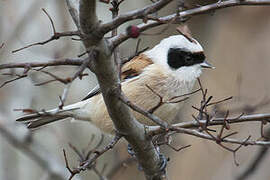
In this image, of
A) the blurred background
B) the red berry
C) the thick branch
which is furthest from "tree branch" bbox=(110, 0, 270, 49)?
the blurred background

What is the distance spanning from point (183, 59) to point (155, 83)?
1.38ft

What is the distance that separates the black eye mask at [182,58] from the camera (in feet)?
14.0

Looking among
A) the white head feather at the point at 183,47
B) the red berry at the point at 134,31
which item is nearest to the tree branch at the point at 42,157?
the white head feather at the point at 183,47

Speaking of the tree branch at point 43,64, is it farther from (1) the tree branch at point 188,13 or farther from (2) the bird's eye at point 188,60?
(2) the bird's eye at point 188,60

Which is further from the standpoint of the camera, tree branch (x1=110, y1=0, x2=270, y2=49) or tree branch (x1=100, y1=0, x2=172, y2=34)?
tree branch (x1=110, y1=0, x2=270, y2=49)

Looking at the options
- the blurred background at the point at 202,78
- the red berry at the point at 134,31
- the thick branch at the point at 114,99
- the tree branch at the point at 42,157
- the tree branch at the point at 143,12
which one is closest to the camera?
the tree branch at the point at 143,12

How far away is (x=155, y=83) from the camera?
4098mm

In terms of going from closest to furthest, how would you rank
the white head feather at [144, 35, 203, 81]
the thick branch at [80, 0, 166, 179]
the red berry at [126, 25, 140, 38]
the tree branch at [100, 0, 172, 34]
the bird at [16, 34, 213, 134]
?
the tree branch at [100, 0, 172, 34] → the red berry at [126, 25, 140, 38] → the thick branch at [80, 0, 166, 179] → the bird at [16, 34, 213, 134] → the white head feather at [144, 35, 203, 81]

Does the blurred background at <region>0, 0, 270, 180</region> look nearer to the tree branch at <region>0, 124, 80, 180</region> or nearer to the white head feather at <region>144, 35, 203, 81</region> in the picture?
the tree branch at <region>0, 124, 80, 180</region>

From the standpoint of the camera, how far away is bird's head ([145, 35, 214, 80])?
13.9 feet

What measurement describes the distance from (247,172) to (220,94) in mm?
1591

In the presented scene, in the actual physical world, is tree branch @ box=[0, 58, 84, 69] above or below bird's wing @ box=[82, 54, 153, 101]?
above

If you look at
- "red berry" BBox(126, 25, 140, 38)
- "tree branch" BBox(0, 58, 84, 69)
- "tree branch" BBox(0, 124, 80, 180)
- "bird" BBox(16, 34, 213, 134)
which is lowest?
"tree branch" BBox(0, 124, 80, 180)

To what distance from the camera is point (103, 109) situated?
4.24 meters
